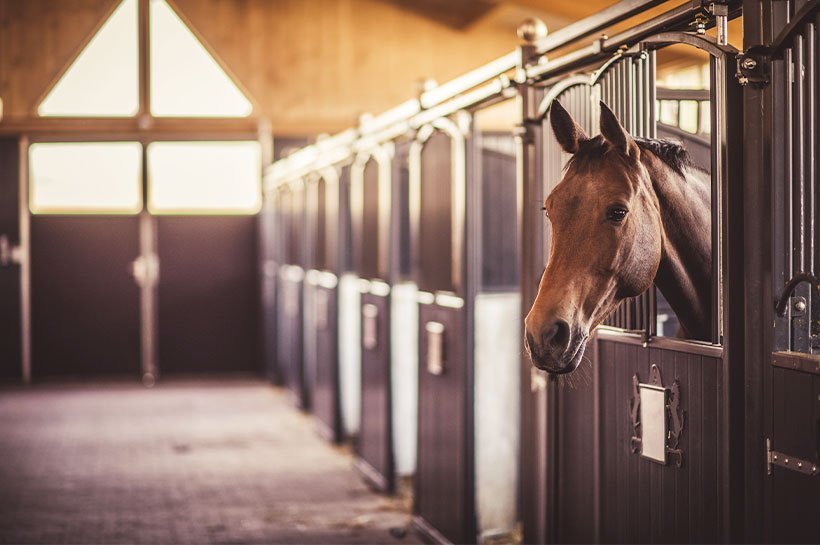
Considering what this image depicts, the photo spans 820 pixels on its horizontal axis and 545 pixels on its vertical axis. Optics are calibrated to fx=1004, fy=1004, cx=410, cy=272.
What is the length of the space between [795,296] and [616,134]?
0.46m

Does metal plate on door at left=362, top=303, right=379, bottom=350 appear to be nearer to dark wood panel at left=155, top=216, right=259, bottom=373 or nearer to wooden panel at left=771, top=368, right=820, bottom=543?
wooden panel at left=771, top=368, right=820, bottom=543

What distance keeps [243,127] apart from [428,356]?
20.6 feet

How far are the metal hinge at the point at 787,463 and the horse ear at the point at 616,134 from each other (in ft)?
2.07

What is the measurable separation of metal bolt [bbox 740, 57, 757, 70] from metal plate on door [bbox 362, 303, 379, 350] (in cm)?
331

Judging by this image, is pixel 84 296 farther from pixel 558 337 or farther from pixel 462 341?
pixel 558 337

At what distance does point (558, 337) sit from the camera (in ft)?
6.20

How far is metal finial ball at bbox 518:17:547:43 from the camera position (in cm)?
307

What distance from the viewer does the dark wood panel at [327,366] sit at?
613cm

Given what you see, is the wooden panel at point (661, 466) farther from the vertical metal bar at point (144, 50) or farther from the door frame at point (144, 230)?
the vertical metal bar at point (144, 50)

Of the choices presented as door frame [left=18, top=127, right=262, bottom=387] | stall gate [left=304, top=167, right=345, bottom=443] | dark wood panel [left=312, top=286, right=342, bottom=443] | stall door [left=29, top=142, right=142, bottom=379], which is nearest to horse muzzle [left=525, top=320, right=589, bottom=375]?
stall gate [left=304, top=167, right=345, bottom=443]

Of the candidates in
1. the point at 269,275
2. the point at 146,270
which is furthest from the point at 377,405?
the point at 146,270

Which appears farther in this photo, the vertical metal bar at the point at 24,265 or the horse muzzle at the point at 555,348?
the vertical metal bar at the point at 24,265

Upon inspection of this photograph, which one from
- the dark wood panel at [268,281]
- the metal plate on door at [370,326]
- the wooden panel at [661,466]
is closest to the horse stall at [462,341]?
the metal plate on door at [370,326]

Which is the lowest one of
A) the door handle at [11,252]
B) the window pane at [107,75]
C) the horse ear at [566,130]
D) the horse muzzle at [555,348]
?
the horse muzzle at [555,348]
